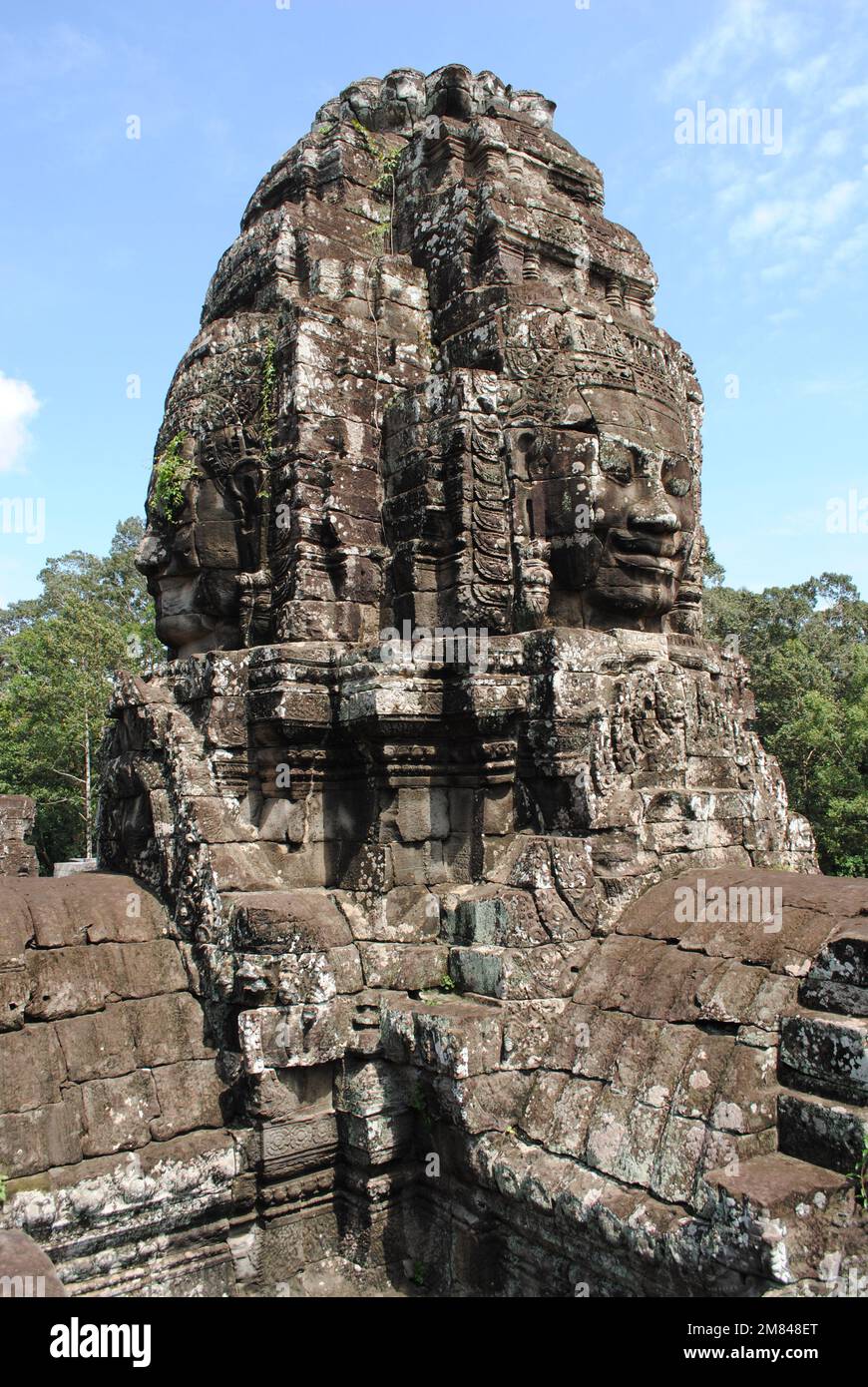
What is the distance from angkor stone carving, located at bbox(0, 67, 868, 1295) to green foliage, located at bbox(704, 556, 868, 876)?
8054 mm

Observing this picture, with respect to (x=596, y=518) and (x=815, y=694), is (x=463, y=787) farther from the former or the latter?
(x=815, y=694)

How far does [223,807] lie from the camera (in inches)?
252

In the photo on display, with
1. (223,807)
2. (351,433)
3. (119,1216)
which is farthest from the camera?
(351,433)

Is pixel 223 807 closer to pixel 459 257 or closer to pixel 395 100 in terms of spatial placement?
pixel 459 257

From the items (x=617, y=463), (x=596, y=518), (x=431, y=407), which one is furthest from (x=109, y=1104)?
(x=617, y=463)

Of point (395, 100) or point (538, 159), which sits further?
point (395, 100)

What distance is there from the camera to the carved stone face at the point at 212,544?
7.09 m

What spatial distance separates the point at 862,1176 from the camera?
3631 mm

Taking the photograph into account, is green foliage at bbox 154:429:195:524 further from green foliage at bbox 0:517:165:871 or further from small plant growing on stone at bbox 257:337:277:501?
green foliage at bbox 0:517:165:871

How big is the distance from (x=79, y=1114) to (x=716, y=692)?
4650 mm

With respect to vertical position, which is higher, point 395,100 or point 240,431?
point 395,100

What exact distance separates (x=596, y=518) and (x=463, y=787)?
1932 mm

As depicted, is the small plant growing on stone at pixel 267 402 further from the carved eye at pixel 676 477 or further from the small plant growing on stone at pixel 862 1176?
the small plant growing on stone at pixel 862 1176
